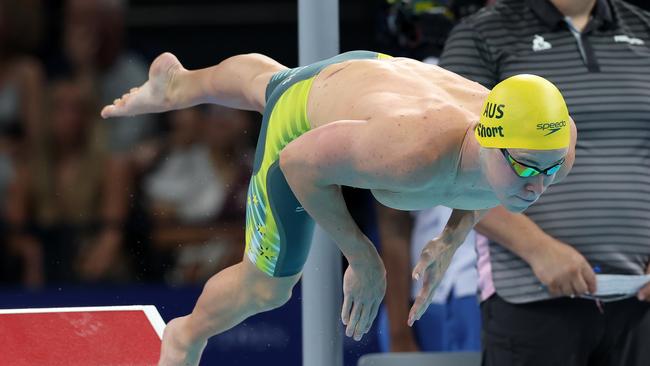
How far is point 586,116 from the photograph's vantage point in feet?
12.3

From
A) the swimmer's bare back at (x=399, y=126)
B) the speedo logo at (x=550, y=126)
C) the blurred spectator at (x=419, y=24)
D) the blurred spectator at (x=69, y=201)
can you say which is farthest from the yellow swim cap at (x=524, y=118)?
the blurred spectator at (x=69, y=201)

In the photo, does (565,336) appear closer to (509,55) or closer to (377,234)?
(509,55)

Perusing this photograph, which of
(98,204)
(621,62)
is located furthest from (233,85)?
(98,204)

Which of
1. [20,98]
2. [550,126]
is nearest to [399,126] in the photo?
[550,126]

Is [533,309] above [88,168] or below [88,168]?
above

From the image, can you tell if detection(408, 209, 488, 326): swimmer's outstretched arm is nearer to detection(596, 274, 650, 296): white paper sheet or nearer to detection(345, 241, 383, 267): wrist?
detection(345, 241, 383, 267): wrist

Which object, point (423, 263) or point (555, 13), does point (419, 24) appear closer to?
point (555, 13)

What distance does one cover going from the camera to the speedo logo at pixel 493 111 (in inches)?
111

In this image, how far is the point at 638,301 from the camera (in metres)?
3.76

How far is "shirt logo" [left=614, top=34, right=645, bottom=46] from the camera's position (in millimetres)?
3922

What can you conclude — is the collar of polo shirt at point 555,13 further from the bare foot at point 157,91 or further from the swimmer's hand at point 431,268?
the bare foot at point 157,91

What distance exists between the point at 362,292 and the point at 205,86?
36.0 inches

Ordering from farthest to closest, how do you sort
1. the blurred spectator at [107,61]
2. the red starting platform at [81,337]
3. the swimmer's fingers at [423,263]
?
1. the blurred spectator at [107,61]
2. the red starting platform at [81,337]
3. the swimmer's fingers at [423,263]

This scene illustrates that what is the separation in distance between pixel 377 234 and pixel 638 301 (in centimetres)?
172
